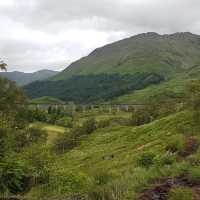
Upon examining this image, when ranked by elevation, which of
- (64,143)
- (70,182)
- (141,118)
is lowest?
(64,143)

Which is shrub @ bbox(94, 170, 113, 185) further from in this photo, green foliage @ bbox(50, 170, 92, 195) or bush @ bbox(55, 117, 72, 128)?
bush @ bbox(55, 117, 72, 128)

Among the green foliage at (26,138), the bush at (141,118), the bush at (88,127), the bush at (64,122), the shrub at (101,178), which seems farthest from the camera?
the bush at (64,122)

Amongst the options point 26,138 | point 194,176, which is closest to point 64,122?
point 26,138

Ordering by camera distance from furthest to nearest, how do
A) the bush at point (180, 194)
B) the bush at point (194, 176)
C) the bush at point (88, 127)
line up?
1. the bush at point (88, 127)
2. the bush at point (194, 176)
3. the bush at point (180, 194)

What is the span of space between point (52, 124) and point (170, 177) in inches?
5589

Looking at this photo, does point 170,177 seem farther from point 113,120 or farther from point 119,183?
point 113,120

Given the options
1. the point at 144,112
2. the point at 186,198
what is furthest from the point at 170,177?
the point at 144,112

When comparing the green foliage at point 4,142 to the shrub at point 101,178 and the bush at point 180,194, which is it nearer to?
the shrub at point 101,178

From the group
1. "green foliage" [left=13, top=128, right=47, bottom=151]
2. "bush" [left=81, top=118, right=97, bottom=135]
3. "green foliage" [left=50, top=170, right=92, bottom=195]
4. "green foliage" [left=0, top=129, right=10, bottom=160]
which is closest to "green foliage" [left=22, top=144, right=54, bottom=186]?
"green foliage" [left=0, top=129, right=10, bottom=160]

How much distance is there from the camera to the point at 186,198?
11281mm

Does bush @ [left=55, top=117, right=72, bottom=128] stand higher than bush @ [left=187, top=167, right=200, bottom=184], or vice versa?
bush @ [left=187, top=167, right=200, bottom=184]

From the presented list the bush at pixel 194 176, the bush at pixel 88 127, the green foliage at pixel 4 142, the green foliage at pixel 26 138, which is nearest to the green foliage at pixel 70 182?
the bush at pixel 194 176

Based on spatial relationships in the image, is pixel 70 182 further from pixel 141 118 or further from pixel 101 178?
pixel 141 118

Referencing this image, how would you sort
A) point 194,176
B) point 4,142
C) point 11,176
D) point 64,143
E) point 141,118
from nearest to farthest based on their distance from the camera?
point 194,176
point 11,176
point 4,142
point 64,143
point 141,118
